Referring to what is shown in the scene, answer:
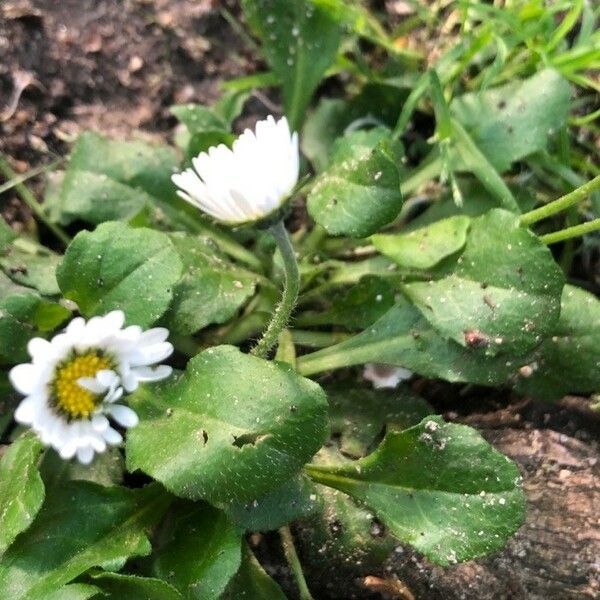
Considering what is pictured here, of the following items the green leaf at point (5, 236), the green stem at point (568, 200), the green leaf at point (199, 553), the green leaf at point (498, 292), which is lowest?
the green leaf at point (199, 553)

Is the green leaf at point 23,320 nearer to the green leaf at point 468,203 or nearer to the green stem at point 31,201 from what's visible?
the green stem at point 31,201

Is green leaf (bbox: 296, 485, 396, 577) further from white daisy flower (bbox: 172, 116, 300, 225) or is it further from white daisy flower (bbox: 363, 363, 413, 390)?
white daisy flower (bbox: 172, 116, 300, 225)

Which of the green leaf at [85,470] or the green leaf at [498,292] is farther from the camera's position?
the green leaf at [85,470]

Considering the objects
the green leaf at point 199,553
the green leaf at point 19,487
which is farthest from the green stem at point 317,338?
the green leaf at point 19,487

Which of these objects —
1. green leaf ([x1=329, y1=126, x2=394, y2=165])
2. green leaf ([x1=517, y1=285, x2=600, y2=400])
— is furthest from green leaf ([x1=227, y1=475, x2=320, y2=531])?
green leaf ([x1=329, y1=126, x2=394, y2=165])

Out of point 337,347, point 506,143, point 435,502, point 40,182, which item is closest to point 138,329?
point 337,347

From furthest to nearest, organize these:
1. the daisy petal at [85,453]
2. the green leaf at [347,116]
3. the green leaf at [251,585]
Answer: the green leaf at [347,116], the green leaf at [251,585], the daisy petal at [85,453]

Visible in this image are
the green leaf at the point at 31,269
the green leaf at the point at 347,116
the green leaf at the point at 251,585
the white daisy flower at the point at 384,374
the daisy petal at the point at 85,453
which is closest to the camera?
the daisy petal at the point at 85,453

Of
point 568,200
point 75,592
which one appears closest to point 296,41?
point 568,200
